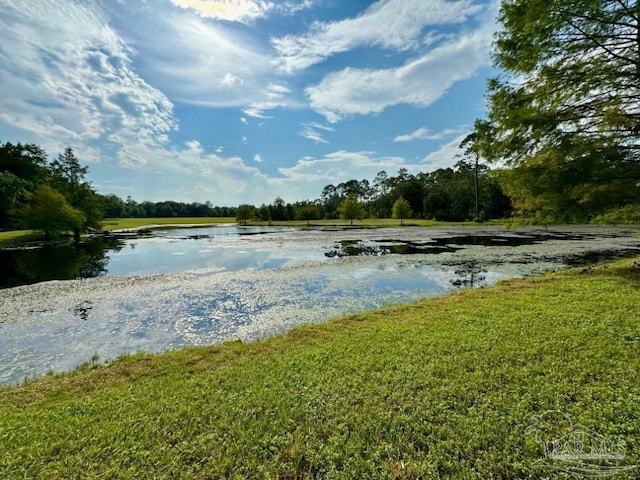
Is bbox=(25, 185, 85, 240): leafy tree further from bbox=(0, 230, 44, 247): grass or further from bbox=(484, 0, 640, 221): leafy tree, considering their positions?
bbox=(484, 0, 640, 221): leafy tree

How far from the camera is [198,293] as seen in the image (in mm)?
11211

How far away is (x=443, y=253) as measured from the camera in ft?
64.9

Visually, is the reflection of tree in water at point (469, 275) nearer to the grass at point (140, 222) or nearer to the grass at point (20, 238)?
the grass at point (20, 238)

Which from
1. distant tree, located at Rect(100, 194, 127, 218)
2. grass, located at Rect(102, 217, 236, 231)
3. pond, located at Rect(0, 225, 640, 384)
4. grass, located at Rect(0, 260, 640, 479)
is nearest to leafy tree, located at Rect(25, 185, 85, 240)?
pond, located at Rect(0, 225, 640, 384)

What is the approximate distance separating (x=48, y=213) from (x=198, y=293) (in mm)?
33252

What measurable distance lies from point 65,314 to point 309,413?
30.8ft

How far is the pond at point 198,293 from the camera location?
7035 millimetres

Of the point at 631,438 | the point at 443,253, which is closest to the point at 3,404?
the point at 631,438

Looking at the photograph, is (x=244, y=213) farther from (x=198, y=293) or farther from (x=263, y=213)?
(x=198, y=293)

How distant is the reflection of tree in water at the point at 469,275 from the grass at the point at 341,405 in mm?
5593

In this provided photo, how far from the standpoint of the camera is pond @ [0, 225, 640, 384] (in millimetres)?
7035

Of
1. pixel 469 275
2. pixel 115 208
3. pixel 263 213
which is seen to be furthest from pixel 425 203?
pixel 115 208

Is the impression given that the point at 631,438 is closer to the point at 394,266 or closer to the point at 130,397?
the point at 130,397
